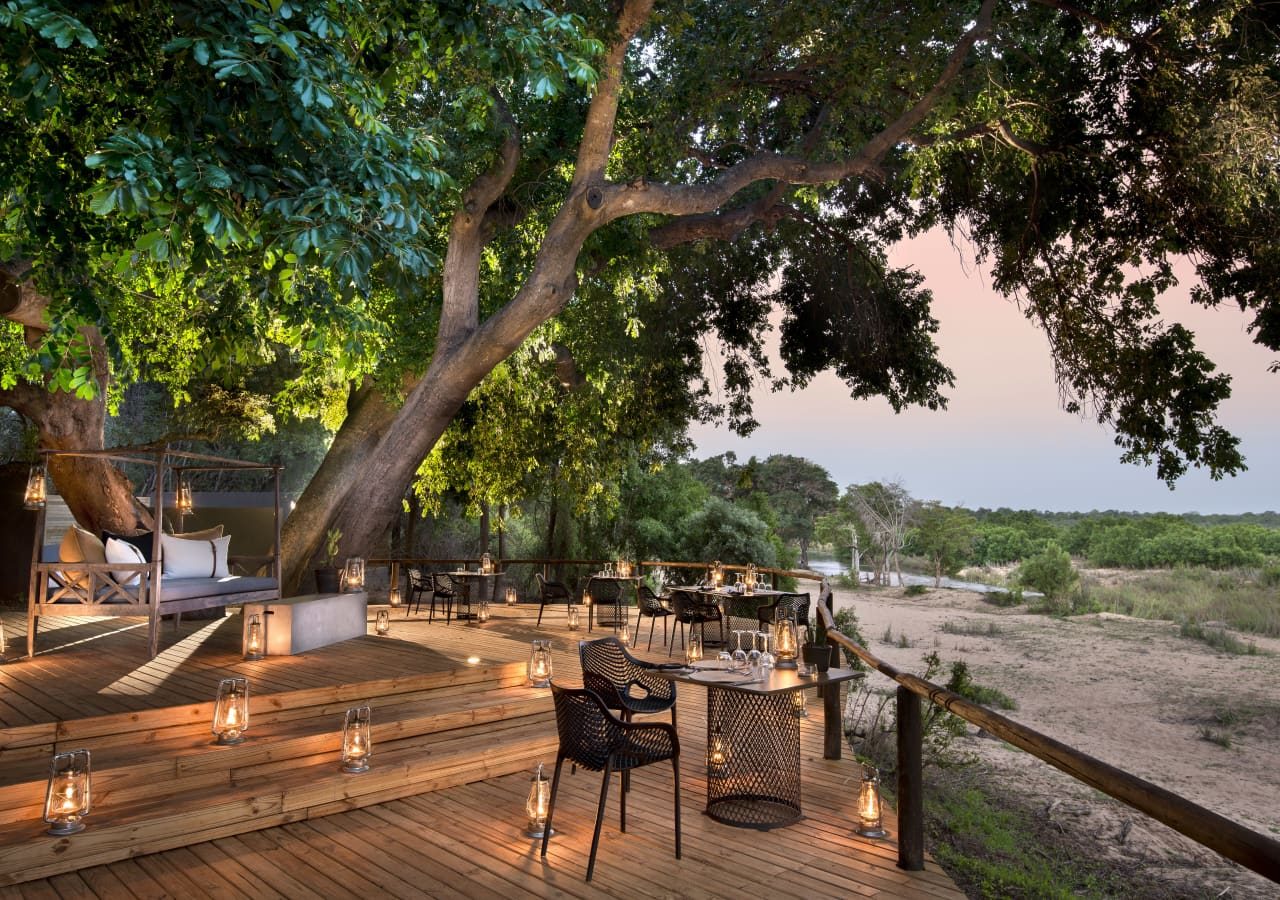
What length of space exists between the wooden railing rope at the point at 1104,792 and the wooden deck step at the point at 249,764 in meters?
2.79

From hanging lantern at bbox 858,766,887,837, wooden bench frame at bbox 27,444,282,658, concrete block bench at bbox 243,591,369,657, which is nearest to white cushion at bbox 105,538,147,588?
wooden bench frame at bbox 27,444,282,658

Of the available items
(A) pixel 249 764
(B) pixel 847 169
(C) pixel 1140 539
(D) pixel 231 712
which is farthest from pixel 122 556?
(C) pixel 1140 539

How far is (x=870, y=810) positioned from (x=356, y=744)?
298 centimetres

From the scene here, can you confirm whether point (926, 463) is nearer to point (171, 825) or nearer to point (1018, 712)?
point (1018, 712)

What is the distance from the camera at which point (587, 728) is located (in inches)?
159

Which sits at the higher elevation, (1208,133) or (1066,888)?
(1208,133)

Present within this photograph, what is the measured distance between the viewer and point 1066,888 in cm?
698

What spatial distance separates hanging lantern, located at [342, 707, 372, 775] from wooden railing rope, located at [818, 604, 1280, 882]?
304cm

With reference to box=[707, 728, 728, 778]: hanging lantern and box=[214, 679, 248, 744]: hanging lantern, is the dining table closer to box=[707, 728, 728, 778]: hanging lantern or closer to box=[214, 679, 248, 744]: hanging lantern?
box=[707, 728, 728, 778]: hanging lantern

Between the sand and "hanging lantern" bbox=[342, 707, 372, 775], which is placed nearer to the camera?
"hanging lantern" bbox=[342, 707, 372, 775]

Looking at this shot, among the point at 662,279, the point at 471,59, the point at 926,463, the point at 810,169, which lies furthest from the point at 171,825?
the point at 926,463

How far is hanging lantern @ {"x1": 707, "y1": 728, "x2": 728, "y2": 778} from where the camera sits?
4754 millimetres

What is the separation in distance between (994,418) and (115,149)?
49886mm

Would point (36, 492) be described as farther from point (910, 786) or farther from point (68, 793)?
point (910, 786)
